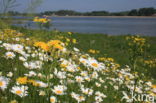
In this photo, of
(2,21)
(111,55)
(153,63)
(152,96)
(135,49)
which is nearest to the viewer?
(135,49)

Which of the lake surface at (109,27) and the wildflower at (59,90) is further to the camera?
the lake surface at (109,27)

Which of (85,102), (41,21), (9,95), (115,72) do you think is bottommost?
(115,72)

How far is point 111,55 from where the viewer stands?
34.1ft

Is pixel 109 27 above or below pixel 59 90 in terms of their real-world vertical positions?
below

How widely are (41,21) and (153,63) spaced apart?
21.8 ft

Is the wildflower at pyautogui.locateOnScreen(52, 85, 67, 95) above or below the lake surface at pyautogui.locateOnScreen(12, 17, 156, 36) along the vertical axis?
above

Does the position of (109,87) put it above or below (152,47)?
above

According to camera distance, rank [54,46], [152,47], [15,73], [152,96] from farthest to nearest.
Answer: [152,47] < [152,96] < [15,73] < [54,46]

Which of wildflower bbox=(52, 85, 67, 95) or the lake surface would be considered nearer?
wildflower bbox=(52, 85, 67, 95)

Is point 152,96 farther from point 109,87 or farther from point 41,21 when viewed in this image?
point 41,21

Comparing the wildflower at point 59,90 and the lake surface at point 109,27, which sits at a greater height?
the wildflower at point 59,90

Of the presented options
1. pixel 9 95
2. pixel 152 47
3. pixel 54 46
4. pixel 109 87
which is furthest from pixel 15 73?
pixel 152 47

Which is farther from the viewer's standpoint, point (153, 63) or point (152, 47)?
point (152, 47)

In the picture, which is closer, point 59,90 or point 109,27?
point 59,90
